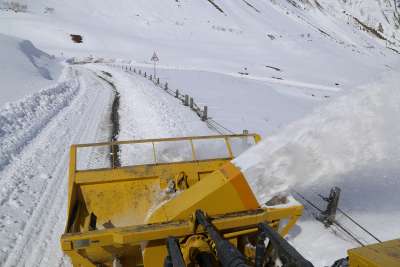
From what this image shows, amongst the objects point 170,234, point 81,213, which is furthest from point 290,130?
point 81,213

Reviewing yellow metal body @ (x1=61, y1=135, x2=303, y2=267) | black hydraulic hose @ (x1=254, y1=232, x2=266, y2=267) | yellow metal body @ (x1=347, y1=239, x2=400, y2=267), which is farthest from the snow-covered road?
yellow metal body @ (x1=347, y1=239, x2=400, y2=267)

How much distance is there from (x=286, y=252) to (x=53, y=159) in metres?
8.07

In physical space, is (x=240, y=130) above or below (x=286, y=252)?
below

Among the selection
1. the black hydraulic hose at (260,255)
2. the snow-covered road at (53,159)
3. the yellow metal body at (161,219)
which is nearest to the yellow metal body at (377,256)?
the black hydraulic hose at (260,255)

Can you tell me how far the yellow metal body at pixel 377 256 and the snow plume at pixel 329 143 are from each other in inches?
52.1

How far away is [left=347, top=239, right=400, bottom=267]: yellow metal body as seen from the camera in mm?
2121

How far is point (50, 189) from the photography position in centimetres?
761

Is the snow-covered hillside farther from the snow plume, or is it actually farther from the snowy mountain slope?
the snowy mountain slope

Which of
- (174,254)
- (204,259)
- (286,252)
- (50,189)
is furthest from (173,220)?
(50,189)

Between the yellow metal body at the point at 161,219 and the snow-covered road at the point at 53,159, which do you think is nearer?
the yellow metal body at the point at 161,219

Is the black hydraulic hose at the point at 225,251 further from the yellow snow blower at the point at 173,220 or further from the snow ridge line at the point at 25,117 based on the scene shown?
the snow ridge line at the point at 25,117

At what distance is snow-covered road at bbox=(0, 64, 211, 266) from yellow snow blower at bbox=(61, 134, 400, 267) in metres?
1.09

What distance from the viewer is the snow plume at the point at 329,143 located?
3.61 m

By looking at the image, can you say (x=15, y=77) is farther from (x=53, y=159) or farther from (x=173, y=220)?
(x=173, y=220)
